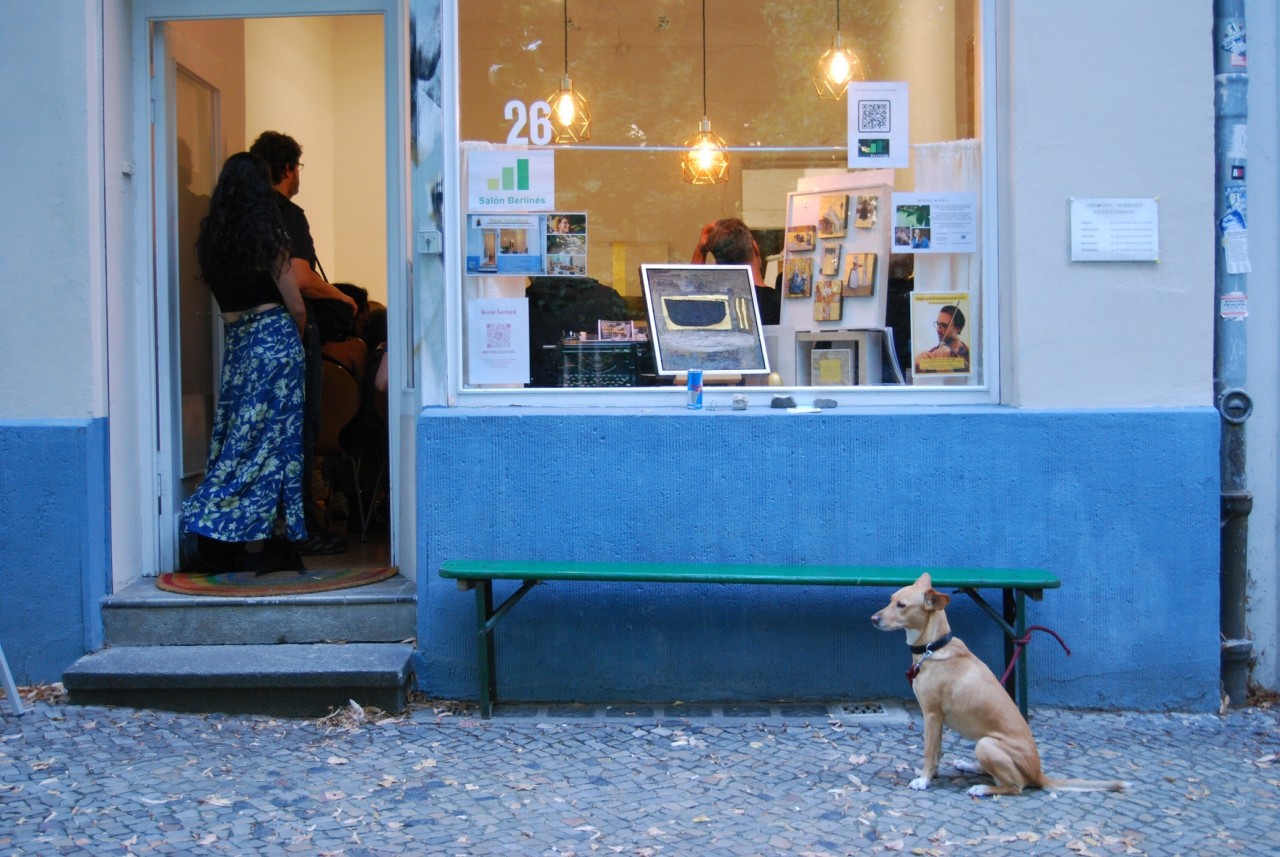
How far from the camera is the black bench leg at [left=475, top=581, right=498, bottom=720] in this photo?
506 centimetres

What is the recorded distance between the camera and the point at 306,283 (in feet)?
21.4

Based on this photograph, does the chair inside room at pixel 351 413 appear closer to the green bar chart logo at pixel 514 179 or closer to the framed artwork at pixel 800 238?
the green bar chart logo at pixel 514 179

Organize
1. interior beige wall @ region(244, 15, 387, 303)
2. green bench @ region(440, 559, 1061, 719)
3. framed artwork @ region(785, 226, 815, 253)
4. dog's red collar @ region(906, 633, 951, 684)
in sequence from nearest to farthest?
dog's red collar @ region(906, 633, 951, 684)
green bench @ region(440, 559, 1061, 719)
framed artwork @ region(785, 226, 815, 253)
interior beige wall @ region(244, 15, 387, 303)

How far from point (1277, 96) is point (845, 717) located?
323cm

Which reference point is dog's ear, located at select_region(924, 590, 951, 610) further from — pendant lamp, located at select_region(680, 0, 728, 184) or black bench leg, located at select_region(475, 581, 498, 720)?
pendant lamp, located at select_region(680, 0, 728, 184)

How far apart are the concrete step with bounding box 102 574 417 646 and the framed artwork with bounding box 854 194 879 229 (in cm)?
263

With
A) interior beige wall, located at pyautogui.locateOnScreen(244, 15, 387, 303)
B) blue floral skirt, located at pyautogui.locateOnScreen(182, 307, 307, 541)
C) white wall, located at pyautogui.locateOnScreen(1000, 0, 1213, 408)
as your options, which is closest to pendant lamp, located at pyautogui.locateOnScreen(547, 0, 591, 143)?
blue floral skirt, located at pyautogui.locateOnScreen(182, 307, 307, 541)

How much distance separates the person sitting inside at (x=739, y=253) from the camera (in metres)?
5.88

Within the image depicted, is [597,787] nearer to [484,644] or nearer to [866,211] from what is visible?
[484,644]

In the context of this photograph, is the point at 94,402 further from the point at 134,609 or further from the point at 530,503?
the point at 530,503

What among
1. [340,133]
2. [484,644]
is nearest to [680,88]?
[484,644]

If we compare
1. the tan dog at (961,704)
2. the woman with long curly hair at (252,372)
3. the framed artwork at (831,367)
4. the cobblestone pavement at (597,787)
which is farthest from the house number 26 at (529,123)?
the tan dog at (961,704)

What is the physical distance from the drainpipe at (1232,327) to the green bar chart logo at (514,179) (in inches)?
117

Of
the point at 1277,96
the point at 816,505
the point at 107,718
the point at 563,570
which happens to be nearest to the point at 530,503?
the point at 563,570
